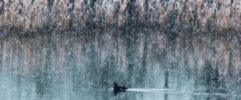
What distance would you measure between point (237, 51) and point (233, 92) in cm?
737

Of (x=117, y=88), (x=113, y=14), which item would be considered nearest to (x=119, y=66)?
(x=117, y=88)

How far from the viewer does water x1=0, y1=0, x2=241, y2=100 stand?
22.6 metres

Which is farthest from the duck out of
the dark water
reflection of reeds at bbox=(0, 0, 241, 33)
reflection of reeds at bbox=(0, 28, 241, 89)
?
reflection of reeds at bbox=(0, 0, 241, 33)

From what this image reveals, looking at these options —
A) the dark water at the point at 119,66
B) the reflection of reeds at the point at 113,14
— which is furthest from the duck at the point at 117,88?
the reflection of reeds at the point at 113,14

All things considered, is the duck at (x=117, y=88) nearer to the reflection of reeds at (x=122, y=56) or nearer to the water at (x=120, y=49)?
the water at (x=120, y=49)

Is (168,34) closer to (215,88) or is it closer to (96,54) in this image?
(96,54)

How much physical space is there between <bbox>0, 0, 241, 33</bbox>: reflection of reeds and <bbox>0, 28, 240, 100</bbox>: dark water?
92cm

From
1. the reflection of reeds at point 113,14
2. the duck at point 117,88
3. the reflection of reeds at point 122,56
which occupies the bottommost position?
the duck at point 117,88

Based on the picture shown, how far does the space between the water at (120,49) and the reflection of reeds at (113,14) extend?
4cm

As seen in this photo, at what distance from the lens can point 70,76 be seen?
2416 cm

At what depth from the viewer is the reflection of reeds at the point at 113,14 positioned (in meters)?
33.8

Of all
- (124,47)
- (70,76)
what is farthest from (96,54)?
(70,76)

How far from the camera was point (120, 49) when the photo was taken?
29562mm

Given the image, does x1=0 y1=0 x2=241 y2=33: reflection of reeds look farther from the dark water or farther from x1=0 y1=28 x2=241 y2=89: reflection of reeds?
the dark water
